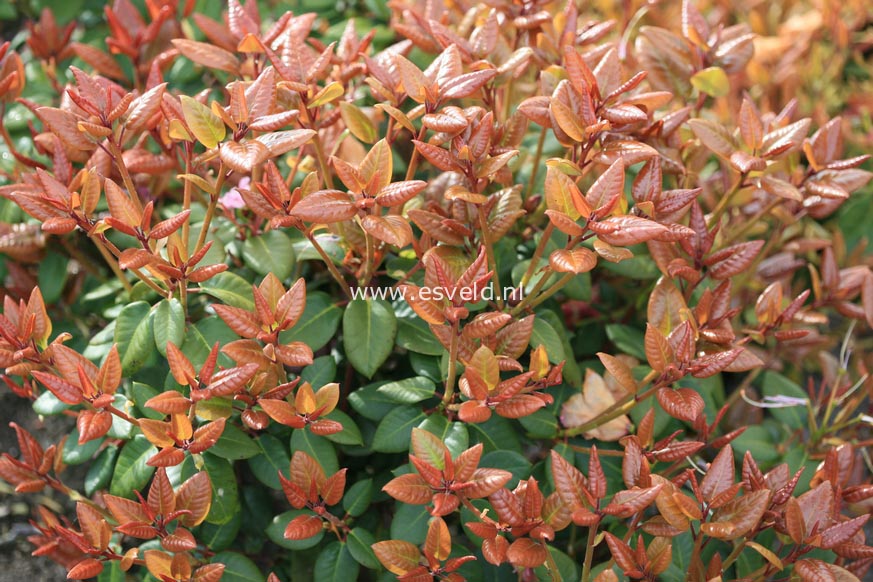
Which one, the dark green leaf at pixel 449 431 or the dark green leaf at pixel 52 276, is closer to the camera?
the dark green leaf at pixel 449 431

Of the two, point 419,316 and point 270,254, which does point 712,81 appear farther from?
point 270,254

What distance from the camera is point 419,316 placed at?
131cm

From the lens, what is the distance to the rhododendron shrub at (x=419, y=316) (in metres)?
1.17

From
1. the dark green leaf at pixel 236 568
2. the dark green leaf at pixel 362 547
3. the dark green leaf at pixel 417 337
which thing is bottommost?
the dark green leaf at pixel 236 568

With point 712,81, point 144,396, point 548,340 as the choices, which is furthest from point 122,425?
point 712,81

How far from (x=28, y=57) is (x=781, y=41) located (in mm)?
2139

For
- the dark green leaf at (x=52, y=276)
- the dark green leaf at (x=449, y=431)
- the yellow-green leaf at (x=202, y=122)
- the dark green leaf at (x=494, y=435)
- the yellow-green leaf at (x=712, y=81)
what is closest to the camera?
the yellow-green leaf at (x=202, y=122)

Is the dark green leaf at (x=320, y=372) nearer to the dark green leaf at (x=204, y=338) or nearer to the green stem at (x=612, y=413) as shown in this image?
the dark green leaf at (x=204, y=338)

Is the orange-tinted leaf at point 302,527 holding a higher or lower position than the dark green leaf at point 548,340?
lower

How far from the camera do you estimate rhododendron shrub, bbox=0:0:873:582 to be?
117 cm

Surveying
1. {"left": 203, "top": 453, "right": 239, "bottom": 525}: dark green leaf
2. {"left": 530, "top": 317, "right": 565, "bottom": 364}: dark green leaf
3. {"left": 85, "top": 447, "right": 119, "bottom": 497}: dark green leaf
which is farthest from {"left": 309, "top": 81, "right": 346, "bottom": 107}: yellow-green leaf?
{"left": 85, "top": 447, "right": 119, "bottom": 497}: dark green leaf

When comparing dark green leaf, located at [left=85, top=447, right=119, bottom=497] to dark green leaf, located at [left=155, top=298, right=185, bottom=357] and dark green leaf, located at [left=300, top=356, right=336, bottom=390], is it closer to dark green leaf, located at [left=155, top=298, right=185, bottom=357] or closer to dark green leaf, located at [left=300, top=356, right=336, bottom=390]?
dark green leaf, located at [left=155, top=298, right=185, bottom=357]

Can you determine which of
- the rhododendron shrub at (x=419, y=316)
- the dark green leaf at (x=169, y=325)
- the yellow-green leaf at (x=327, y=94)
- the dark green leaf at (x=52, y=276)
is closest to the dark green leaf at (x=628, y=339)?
the rhododendron shrub at (x=419, y=316)

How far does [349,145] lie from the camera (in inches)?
61.4
